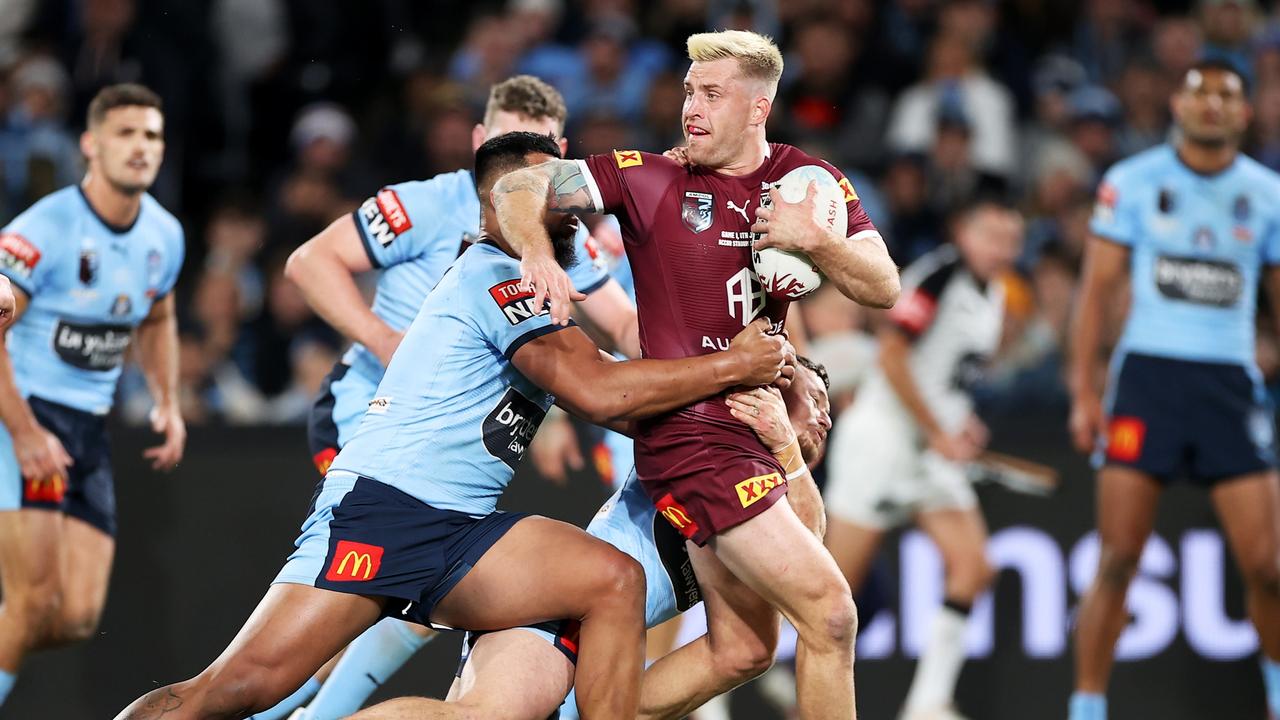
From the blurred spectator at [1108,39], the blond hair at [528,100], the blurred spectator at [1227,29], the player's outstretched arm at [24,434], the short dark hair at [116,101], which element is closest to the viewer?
the blond hair at [528,100]

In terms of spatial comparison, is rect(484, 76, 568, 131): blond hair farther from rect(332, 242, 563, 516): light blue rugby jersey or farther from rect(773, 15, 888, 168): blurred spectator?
rect(773, 15, 888, 168): blurred spectator

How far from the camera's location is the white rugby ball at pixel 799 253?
509 centimetres

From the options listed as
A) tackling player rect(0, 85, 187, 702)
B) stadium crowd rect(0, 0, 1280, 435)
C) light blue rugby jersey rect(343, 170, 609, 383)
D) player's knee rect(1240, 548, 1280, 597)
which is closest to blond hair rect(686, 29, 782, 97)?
light blue rugby jersey rect(343, 170, 609, 383)

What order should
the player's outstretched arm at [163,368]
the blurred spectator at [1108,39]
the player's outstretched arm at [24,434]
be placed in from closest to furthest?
the player's outstretched arm at [24,434]
the player's outstretched arm at [163,368]
the blurred spectator at [1108,39]

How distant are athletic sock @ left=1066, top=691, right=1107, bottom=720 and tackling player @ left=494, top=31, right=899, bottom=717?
279cm

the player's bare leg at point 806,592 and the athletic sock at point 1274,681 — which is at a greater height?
the player's bare leg at point 806,592

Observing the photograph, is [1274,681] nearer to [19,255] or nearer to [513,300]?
[513,300]

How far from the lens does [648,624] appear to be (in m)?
5.78

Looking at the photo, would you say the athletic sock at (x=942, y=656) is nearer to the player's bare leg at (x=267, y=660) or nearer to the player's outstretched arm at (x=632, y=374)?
the player's outstretched arm at (x=632, y=374)

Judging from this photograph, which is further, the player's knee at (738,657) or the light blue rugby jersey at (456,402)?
the player's knee at (738,657)

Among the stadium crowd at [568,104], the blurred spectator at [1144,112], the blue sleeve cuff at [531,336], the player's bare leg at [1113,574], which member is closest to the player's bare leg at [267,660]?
the blue sleeve cuff at [531,336]

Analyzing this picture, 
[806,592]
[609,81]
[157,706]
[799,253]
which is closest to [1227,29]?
[609,81]

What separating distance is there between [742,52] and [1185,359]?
3.57 metres

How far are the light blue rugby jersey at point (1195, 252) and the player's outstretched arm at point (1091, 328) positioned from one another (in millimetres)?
87
